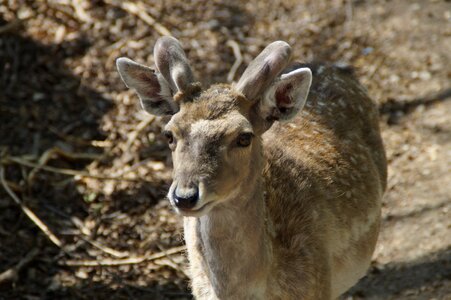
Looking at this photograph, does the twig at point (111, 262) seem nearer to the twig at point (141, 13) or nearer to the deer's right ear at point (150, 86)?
the deer's right ear at point (150, 86)

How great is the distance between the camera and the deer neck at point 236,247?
466 cm

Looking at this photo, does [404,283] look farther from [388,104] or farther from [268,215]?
[388,104]

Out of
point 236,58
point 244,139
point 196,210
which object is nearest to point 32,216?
point 236,58

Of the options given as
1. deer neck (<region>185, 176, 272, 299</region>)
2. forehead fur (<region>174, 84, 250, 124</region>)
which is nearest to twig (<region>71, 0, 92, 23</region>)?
forehead fur (<region>174, 84, 250, 124</region>)

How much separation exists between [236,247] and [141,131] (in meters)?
3.93

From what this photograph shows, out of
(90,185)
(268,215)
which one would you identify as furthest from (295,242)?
(90,185)

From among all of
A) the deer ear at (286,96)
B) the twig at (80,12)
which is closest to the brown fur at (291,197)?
the deer ear at (286,96)

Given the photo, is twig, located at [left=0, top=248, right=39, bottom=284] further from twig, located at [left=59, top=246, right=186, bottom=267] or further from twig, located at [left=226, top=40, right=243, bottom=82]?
twig, located at [left=226, top=40, right=243, bottom=82]

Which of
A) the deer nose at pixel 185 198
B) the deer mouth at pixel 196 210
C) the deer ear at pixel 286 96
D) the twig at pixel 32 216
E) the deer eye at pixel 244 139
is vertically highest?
the deer ear at pixel 286 96

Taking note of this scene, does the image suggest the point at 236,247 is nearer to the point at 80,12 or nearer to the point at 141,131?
the point at 141,131

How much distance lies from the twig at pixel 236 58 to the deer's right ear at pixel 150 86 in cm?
392

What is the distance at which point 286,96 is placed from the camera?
15.8 ft

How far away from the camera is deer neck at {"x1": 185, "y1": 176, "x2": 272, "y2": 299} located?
4.66 metres

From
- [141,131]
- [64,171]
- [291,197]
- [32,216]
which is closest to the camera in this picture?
[291,197]
